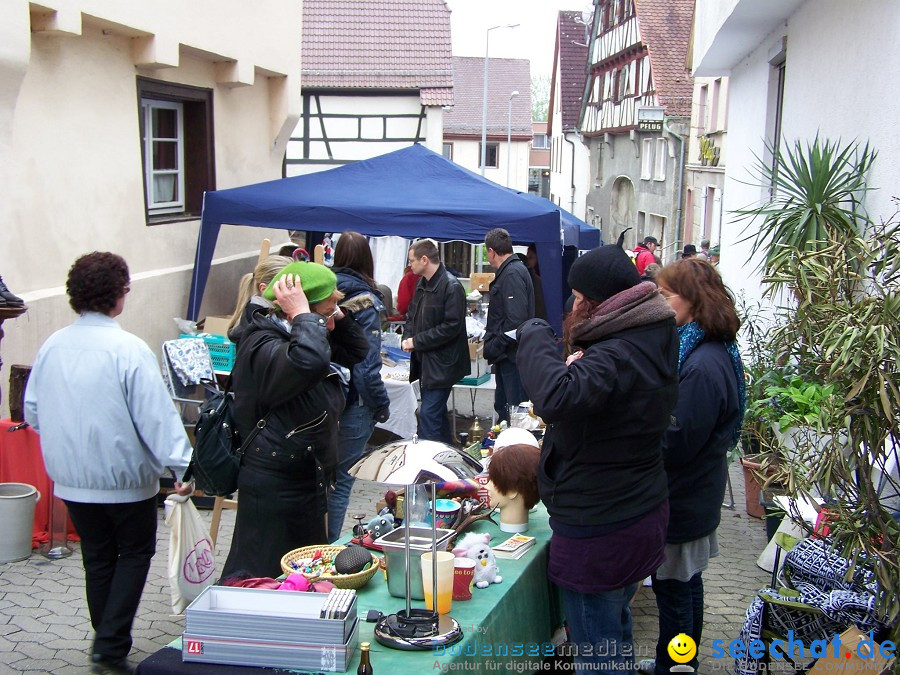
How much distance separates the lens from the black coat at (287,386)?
3086 mm

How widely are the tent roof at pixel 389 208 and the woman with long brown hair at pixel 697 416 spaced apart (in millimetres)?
4534

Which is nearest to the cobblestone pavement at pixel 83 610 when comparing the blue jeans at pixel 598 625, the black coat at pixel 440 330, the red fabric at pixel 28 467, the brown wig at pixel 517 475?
the red fabric at pixel 28 467

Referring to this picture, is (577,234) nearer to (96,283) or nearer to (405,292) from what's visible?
(405,292)

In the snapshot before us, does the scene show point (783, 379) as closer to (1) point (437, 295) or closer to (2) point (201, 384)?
(1) point (437, 295)

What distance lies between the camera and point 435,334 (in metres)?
6.40

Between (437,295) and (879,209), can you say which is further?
(437,295)

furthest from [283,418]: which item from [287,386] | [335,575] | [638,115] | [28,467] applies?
[638,115]

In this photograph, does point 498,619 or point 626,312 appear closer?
point 626,312

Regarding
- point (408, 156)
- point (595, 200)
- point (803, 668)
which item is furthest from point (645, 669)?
point (595, 200)

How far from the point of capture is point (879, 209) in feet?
18.4

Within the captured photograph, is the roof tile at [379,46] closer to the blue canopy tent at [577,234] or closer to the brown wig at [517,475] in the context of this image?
the blue canopy tent at [577,234]

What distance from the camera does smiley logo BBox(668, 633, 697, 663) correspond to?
3.35 meters

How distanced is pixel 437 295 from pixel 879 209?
9.78ft

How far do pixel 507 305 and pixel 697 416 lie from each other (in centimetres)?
361
